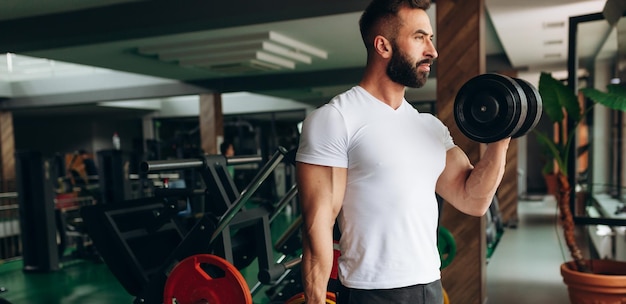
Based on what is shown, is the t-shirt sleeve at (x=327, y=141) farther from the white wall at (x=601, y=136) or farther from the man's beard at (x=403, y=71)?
the white wall at (x=601, y=136)

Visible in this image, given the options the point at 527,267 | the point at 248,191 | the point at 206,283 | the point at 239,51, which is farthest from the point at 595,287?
the point at 239,51

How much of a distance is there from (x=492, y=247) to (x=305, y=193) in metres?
5.10

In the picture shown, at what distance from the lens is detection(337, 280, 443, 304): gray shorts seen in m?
1.15

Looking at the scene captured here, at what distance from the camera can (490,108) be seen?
1181mm

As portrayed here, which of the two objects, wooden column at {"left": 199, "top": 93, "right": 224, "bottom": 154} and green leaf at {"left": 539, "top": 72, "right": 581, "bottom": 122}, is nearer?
green leaf at {"left": 539, "top": 72, "right": 581, "bottom": 122}

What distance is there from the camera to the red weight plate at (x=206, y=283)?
2137 millimetres

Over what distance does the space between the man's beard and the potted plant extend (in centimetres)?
223

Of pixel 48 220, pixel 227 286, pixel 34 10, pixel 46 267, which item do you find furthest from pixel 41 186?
pixel 227 286

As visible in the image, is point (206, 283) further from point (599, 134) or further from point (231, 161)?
point (599, 134)

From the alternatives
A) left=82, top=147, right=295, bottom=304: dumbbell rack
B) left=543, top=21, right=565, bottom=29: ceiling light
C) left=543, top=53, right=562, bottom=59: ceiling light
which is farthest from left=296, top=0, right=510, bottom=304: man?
left=543, top=53, right=562, bottom=59: ceiling light

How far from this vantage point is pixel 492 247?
5.69 meters

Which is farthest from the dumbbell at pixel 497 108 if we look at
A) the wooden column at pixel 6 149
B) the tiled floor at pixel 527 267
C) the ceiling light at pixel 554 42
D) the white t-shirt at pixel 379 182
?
the wooden column at pixel 6 149

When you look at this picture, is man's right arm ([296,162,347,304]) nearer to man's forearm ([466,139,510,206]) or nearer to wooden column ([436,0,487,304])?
man's forearm ([466,139,510,206])

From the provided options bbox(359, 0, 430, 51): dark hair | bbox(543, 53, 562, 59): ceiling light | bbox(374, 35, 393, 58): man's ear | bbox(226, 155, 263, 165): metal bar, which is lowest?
bbox(226, 155, 263, 165): metal bar
